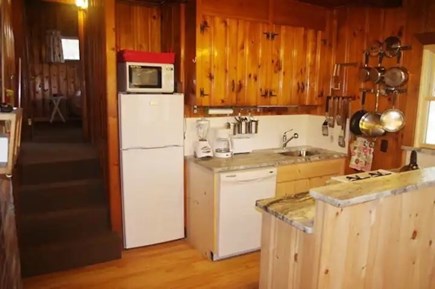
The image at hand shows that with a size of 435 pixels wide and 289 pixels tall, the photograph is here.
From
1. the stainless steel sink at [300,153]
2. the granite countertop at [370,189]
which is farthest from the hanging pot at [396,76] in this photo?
the granite countertop at [370,189]

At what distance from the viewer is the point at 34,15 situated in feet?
22.5

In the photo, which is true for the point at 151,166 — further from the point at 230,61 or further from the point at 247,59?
the point at 247,59

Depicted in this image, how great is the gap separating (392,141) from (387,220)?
1.80 meters

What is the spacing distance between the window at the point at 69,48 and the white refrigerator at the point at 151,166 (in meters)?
4.96

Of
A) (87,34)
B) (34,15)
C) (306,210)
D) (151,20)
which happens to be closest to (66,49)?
(34,15)

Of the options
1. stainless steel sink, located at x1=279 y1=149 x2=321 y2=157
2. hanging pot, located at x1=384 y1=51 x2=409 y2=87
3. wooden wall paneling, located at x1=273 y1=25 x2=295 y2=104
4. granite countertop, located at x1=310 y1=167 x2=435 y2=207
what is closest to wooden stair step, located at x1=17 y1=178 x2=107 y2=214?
stainless steel sink, located at x1=279 y1=149 x2=321 y2=157

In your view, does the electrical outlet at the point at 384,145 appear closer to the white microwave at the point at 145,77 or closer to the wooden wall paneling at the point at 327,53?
the wooden wall paneling at the point at 327,53

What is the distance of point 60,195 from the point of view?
3420 mm

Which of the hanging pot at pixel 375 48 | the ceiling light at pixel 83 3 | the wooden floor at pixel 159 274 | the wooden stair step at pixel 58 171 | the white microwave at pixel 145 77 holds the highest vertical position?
the ceiling light at pixel 83 3

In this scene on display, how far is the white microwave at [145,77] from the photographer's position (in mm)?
3127

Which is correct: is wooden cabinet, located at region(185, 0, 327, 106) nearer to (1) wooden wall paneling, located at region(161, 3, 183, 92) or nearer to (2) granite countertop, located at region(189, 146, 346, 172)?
(1) wooden wall paneling, located at region(161, 3, 183, 92)

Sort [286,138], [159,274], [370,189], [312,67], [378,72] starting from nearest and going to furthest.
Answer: [370,189]
[159,274]
[378,72]
[312,67]
[286,138]

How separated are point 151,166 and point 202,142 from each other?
0.54 m

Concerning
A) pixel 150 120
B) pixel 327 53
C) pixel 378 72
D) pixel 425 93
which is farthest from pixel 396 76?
pixel 150 120
